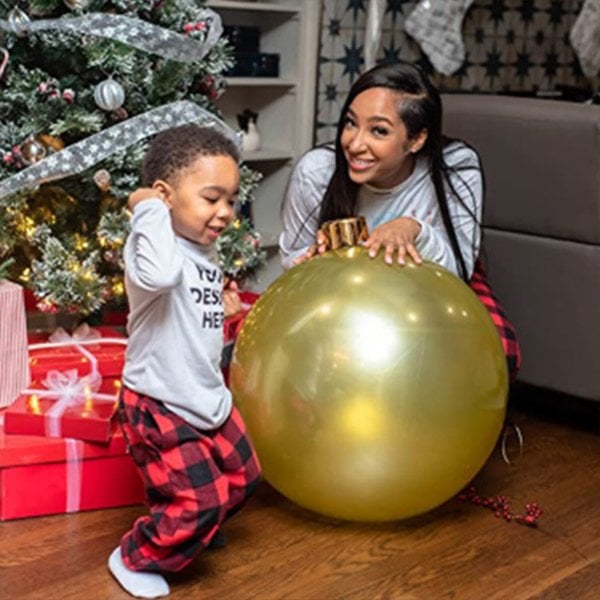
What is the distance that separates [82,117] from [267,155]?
1.45 m

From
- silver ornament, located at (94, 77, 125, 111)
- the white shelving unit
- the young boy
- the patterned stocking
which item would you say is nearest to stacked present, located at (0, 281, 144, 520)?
the young boy

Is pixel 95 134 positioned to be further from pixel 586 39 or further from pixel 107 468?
pixel 586 39

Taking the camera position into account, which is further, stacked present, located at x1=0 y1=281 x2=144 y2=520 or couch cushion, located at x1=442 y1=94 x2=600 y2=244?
couch cushion, located at x1=442 y1=94 x2=600 y2=244

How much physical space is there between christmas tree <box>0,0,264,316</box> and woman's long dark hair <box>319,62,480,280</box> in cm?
27

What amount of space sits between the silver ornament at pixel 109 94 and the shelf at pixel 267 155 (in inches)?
51.8

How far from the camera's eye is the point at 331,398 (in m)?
1.80

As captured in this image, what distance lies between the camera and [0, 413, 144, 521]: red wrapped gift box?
6.57 ft

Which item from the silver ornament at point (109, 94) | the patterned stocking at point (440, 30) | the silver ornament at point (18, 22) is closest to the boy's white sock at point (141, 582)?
the silver ornament at point (109, 94)

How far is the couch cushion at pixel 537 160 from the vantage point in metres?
2.42

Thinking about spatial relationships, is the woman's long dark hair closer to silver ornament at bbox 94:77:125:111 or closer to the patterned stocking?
silver ornament at bbox 94:77:125:111

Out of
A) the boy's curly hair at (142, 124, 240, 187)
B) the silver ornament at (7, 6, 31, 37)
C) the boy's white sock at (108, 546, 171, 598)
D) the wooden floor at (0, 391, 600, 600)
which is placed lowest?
the wooden floor at (0, 391, 600, 600)

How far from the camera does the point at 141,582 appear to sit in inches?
69.6

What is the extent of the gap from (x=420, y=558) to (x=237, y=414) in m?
0.42

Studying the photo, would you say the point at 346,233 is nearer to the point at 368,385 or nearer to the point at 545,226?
the point at 368,385
